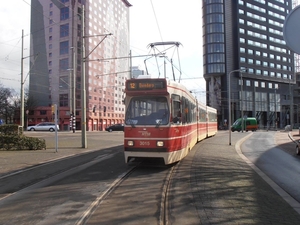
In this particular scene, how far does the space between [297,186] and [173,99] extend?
449cm

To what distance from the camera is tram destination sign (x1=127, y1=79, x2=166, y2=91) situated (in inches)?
372

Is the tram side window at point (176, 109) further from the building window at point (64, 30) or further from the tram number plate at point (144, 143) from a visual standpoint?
the building window at point (64, 30)

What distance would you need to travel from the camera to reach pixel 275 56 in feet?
305

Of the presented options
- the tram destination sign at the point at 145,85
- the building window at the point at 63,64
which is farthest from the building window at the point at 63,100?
the tram destination sign at the point at 145,85

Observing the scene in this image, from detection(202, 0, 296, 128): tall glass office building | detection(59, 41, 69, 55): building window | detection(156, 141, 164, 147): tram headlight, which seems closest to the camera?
detection(156, 141, 164, 147): tram headlight

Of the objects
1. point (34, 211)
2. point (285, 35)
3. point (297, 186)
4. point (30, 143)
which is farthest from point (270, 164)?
point (30, 143)

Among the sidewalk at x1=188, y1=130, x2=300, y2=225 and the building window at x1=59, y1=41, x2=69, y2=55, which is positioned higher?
the building window at x1=59, y1=41, x2=69, y2=55

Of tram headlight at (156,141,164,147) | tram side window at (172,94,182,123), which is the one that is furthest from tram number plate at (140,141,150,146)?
tram side window at (172,94,182,123)

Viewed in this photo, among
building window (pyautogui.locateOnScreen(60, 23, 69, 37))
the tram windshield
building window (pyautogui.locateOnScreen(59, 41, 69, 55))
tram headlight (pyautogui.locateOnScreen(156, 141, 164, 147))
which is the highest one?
building window (pyautogui.locateOnScreen(60, 23, 69, 37))

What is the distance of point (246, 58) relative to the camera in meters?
85.1

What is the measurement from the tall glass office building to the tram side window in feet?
234

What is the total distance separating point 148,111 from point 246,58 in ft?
271

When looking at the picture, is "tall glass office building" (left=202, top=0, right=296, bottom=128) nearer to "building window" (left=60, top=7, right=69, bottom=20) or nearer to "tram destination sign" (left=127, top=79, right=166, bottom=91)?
"building window" (left=60, top=7, right=69, bottom=20)

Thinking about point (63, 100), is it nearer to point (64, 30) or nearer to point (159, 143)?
point (64, 30)
